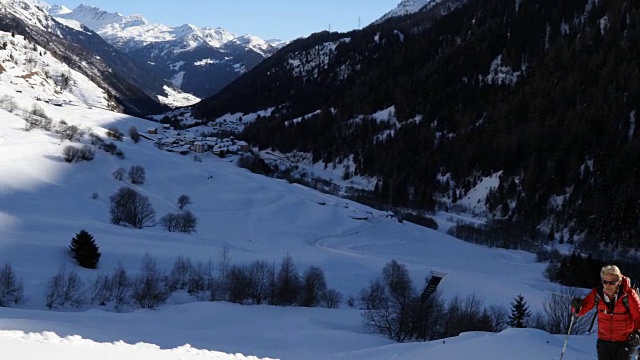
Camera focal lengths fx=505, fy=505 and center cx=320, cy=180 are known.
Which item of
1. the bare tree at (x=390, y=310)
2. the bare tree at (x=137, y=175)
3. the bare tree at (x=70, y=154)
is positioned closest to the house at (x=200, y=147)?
the bare tree at (x=137, y=175)

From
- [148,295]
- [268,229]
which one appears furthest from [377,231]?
[148,295]

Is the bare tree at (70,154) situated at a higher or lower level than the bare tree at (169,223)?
higher

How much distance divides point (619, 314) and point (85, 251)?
38.3 metres

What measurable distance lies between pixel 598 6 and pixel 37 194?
138313 mm

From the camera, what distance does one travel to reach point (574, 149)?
10700cm

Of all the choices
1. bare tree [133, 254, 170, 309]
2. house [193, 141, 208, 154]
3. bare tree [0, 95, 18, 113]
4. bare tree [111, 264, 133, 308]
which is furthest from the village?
bare tree [111, 264, 133, 308]

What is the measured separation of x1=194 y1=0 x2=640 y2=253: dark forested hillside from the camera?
97.6 meters

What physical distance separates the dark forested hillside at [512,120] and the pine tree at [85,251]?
7724 cm

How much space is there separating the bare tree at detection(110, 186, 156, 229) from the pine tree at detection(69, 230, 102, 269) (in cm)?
1857

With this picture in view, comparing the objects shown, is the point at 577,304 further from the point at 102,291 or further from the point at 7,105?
the point at 7,105

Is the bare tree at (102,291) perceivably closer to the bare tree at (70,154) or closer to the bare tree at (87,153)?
the bare tree at (70,154)

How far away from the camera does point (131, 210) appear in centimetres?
6012

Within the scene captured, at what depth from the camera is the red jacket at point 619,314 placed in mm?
9688

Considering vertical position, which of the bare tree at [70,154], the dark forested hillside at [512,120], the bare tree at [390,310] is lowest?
the bare tree at [390,310]
